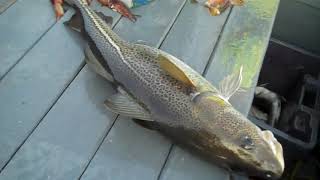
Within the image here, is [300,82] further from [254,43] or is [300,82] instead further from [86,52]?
[86,52]

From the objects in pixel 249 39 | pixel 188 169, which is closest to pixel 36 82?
pixel 188 169

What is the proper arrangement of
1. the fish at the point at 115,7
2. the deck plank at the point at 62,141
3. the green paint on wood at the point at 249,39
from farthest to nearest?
the fish at the point at 115,7 → the green paint on wood at the point at 249,39 → the deck plank at the point at 62,141

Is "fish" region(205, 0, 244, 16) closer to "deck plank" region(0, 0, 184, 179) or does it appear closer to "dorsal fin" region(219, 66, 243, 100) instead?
"dorsal fin" region(219, 66, 243, 100)

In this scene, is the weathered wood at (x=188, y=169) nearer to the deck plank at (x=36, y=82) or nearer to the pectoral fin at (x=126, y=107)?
the pectoral fin at (x=126, y=107)

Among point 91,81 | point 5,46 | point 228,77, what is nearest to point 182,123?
point 228,77

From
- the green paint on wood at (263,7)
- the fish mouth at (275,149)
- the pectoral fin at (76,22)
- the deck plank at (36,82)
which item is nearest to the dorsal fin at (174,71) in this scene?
the fish mouth at (275,149)

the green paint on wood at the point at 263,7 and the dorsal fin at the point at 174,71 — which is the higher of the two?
the dorsal fin at the point at 174,71
